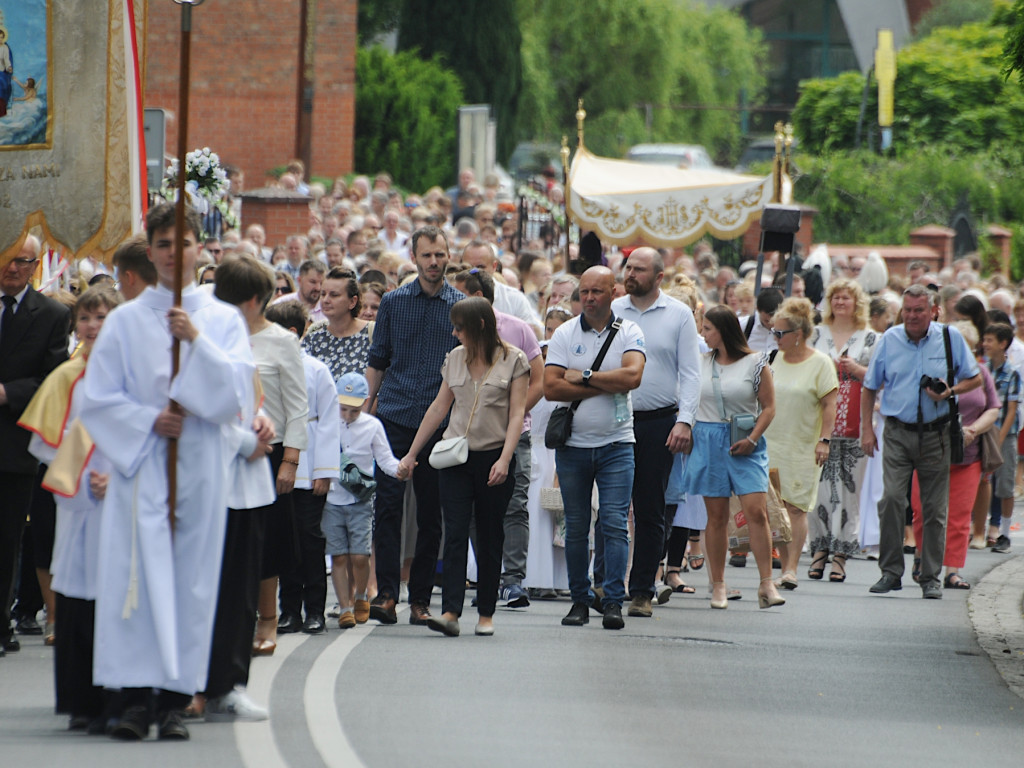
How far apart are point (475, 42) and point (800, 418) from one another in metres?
35.4

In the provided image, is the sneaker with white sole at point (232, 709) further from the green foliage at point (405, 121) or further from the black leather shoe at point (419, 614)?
the green foliage at point (405, 121)

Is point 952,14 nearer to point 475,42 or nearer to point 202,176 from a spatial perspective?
point 475,42

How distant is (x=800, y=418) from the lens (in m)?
13.4

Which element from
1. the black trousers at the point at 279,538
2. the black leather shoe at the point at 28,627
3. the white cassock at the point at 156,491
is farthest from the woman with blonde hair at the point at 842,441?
the white cassock at the point at 156,491

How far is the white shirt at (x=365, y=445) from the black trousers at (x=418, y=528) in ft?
0.29

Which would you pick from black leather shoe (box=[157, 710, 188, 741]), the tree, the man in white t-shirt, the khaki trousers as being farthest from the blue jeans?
the tree

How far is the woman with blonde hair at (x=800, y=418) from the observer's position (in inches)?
527

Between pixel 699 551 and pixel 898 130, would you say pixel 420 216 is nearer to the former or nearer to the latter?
pixel 699 551

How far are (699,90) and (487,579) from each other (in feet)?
173

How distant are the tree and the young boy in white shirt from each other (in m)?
37.2

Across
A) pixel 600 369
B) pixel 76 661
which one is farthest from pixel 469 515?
pixel 76 661

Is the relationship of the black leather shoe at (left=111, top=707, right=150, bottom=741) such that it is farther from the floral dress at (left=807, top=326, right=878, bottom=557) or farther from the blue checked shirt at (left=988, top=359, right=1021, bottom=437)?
the blue checked shirt at (left=988, top=359, right=1021, bottom=437)

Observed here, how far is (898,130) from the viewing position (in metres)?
46.3

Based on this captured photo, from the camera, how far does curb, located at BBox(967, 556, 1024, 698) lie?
10234 mm
